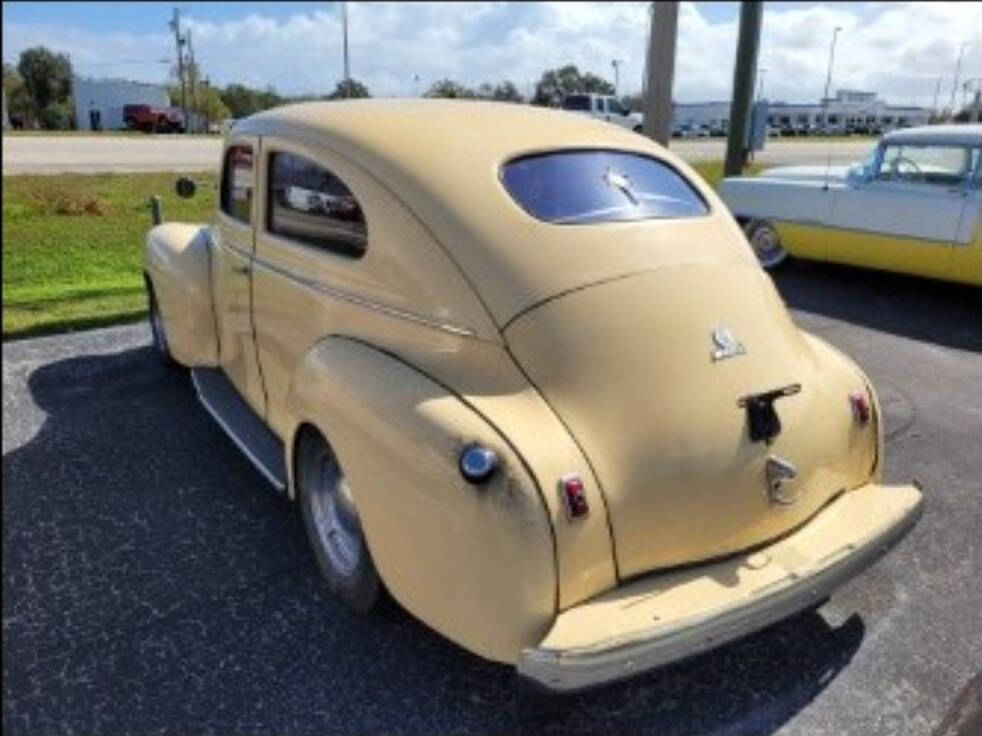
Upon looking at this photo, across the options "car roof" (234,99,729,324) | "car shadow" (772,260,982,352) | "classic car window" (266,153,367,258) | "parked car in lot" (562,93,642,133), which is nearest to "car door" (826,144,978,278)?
"car shadow" (772,260,982,352)

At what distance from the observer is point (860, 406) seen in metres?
3.24

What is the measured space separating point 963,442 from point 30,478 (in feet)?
16.0

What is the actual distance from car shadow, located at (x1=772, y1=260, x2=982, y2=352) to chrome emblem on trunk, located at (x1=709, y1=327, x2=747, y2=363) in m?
4.86

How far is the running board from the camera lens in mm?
3750

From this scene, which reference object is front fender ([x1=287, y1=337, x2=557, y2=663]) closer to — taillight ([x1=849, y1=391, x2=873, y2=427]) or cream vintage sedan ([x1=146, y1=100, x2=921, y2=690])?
cream vintage sedan ([x1=146, y1=100, x2=921, y2=690])

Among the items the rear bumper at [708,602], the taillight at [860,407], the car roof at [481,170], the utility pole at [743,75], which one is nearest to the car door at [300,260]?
the car roof at [481,170]

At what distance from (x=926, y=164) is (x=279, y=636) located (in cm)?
737

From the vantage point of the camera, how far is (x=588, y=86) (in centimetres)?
4669

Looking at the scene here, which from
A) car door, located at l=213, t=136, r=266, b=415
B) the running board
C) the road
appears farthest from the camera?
the road

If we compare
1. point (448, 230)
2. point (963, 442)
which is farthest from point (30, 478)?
point (963, 442)

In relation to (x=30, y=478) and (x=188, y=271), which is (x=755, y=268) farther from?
(x=30, y=478)

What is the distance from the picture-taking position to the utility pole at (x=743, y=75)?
9812 mm

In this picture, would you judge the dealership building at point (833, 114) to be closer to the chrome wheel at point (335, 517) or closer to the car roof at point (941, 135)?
the car roof at point (941, 135)

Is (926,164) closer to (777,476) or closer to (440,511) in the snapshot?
(777,476)
